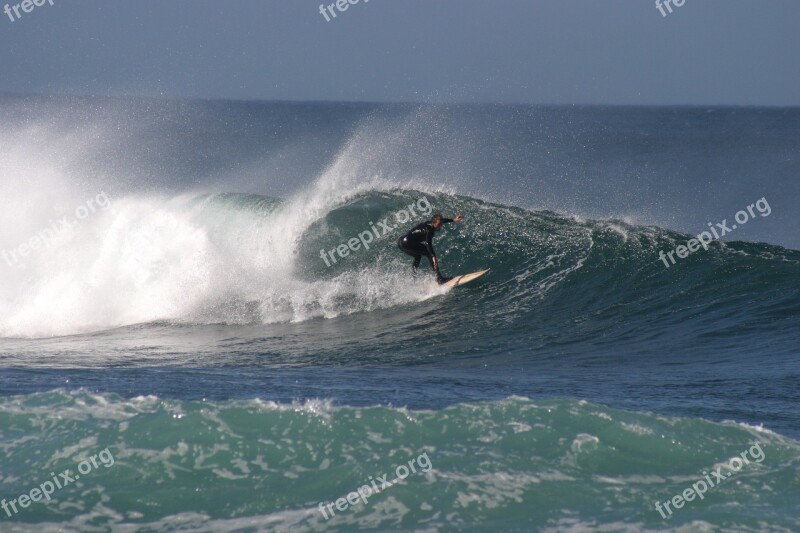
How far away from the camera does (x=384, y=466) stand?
24.8 feet

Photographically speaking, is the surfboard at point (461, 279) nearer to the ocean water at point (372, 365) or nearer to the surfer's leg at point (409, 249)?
the ocean water at point (372, 365)

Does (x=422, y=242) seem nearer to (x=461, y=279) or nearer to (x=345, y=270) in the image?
(x=461, y=279)

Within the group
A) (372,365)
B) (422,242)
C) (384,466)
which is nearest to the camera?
(384,466)

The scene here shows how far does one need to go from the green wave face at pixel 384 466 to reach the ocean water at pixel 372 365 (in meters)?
0.03

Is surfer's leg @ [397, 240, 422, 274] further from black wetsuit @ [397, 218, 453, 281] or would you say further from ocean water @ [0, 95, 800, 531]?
ocean water @ [0, 95, 800, 531]

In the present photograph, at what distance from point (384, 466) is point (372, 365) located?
4666 millimetres

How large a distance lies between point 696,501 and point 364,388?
4.21m

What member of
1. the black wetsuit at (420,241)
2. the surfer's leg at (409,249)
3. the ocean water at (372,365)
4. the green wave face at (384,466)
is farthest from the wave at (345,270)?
the green wave face at (384,466)

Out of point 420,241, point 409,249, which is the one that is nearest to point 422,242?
point 420,241

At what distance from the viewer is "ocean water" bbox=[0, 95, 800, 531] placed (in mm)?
7090

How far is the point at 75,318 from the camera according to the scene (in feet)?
55.3

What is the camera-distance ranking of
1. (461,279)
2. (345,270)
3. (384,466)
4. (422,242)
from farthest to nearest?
(345,270) < (461,279) < (422,242) < (384,466)

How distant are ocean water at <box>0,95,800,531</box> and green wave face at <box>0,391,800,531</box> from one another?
3cm

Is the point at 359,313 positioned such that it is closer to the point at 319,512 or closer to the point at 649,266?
the point at 649,266
